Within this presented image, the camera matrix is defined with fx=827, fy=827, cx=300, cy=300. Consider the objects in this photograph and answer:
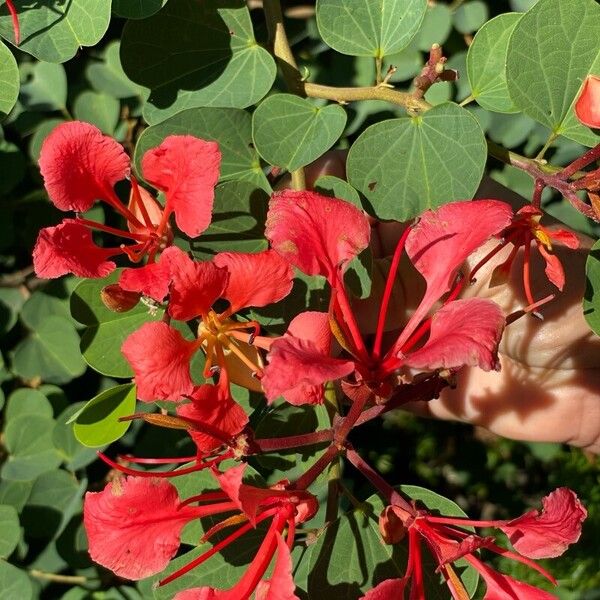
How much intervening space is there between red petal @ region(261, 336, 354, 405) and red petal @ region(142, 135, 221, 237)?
0.77ft

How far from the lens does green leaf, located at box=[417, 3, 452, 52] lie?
1591 mm

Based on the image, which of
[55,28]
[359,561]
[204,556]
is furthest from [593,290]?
[55,28]

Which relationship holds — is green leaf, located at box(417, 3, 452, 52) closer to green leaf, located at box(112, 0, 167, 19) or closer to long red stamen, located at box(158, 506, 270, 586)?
green leaf, located at box(112, 0, 167, 19)

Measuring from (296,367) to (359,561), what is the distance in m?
0.42

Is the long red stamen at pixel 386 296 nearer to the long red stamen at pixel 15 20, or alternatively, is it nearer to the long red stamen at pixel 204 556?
the long red stamen at pixel 204 556

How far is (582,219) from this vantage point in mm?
1771

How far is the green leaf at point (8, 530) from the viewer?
4.29 feet

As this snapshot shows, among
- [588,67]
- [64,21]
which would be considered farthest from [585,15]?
[64,21]

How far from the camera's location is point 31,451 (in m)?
1.48

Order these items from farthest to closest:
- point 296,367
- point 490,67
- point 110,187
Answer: point 490,67
point 110,187
point 296,367

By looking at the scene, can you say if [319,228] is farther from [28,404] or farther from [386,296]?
[28,404]

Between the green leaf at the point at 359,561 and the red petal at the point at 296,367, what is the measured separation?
34 cm

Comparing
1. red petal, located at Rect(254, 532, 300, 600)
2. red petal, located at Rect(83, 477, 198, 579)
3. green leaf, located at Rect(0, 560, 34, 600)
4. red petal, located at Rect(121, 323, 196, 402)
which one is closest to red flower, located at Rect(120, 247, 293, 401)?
red petal, located at Rect(121, 323, 196, 402)

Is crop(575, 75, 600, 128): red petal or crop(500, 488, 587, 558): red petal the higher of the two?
crop(575, 75, 600, 128): red petal
